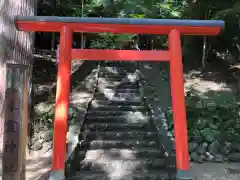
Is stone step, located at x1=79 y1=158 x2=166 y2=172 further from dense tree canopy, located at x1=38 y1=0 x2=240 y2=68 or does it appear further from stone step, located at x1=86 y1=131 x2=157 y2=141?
dense tree canopy, located at x1=38 y1=0 x2=240 y2=68

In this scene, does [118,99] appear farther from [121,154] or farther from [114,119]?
[121,154]

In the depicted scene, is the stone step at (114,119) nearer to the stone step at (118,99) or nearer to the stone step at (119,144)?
the stone step at (119,144)

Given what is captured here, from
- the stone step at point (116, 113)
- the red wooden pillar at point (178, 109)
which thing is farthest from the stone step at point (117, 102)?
the red wooden pillar at point (178, 109)

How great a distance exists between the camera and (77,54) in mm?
4090

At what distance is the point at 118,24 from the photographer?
3.96 metres

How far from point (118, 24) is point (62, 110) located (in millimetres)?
1479

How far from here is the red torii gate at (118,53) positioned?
152 inches

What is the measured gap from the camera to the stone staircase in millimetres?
5131

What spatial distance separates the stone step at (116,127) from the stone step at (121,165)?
49.0 inches

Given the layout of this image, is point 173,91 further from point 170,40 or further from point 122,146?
point 122,146

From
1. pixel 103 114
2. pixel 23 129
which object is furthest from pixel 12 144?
pixel 103 114

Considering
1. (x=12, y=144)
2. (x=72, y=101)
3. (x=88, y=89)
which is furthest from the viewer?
(x=88, y=89)

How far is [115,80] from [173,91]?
19.3 ft

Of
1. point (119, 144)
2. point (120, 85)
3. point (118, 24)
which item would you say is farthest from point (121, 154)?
point (120, 85)
